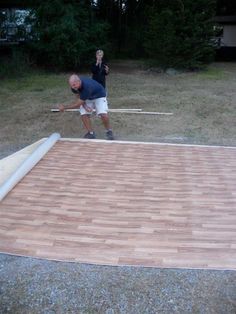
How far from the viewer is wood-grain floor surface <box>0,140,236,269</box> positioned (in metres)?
3.35

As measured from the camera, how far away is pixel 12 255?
3.33 meters

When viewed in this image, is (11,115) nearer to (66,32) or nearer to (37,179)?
(37,179)

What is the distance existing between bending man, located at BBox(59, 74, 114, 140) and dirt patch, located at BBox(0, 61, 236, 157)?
760 mm

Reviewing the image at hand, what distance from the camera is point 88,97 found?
21.4ft

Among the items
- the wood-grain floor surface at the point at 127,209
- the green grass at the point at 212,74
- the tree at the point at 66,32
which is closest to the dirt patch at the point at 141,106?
the green grass at the point at 212,74

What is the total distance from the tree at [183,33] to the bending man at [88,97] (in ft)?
24.2

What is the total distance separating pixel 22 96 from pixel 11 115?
190 centimetres

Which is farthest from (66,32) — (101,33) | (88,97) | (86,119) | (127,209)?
(127,209)

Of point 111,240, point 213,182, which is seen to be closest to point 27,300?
point 111,240

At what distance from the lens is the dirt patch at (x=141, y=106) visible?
7636mm

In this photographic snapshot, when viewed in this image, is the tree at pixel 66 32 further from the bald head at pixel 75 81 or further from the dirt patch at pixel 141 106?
the bald head at pixel 75 81

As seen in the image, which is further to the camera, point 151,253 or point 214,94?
point 214,94

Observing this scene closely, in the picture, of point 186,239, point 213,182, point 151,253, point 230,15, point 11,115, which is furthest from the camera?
point 230,15

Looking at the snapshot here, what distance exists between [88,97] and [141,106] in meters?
3.38
